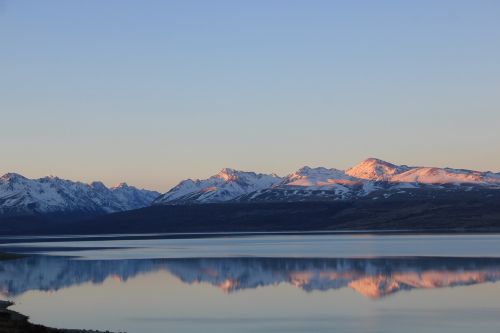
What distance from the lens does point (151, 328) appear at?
48.3 metres

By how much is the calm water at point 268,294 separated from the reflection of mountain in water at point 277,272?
0.34 feet

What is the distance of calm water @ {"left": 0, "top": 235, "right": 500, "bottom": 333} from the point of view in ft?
161

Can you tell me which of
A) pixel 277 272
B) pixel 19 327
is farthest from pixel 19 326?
pixel 277 272

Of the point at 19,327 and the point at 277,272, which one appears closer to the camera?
the point at 19,327

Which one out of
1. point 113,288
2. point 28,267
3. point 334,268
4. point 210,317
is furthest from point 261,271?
point 210,317

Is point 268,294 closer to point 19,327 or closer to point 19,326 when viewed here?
point 19,326

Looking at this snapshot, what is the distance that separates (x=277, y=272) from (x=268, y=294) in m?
20.9

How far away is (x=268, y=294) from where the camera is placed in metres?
65.8

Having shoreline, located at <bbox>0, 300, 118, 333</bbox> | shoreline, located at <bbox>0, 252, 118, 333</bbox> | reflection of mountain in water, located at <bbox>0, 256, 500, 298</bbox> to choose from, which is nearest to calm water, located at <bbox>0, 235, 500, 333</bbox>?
reflection of mountain in water, located at <bbox>0, 256, 500, 298</bbox>

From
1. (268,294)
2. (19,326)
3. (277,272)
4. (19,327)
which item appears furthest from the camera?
(277,272)

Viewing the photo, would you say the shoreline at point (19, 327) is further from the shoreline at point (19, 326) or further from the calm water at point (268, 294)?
the calm water at point (268, 294)

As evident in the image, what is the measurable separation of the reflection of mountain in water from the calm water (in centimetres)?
10

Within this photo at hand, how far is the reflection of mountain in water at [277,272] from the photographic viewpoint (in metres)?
71.6

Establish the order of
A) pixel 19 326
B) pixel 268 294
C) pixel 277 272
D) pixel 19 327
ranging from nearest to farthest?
pixel 19 327, pixel 19 326, pixel 268 294, pixel 277 272
